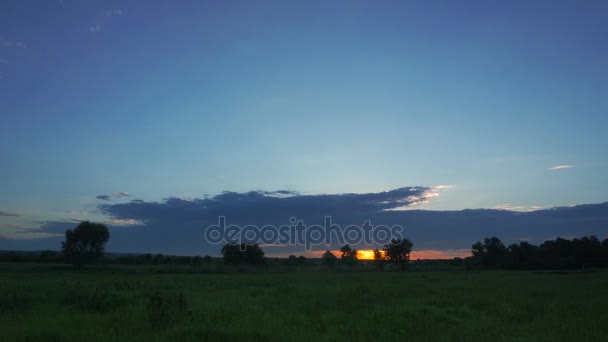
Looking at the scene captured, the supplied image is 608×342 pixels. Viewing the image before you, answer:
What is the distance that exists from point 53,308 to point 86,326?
228 inches

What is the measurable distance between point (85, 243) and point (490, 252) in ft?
338

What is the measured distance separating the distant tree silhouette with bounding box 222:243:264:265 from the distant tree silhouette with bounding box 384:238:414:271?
128 feet

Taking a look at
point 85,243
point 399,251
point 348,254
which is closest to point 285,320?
Answer: point 85,243

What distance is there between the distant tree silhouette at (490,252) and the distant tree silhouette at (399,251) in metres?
18.7

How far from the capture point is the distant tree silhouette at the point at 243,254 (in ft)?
380

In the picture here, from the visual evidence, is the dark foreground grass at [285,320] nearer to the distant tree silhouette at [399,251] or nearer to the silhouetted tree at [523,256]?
the silhouetted tree at [523,256]

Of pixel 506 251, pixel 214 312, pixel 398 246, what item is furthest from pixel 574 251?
pixel 214 312

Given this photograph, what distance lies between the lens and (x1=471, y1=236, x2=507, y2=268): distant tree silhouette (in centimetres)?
11000

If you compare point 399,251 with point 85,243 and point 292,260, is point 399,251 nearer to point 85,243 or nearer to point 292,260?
point 292,260

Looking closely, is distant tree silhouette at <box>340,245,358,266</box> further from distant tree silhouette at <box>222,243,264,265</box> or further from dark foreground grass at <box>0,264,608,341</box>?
dark foreground grass at <box>0,264,608,341</box>

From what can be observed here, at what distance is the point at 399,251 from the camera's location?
4877 inches

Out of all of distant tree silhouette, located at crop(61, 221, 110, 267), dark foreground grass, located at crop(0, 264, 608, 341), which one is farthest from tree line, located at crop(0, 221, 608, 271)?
dark foreground grass, located at crop(0, 264, 608, 341)

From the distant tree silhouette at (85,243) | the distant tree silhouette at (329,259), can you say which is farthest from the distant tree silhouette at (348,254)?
the distant tree silhouette at (85,243)

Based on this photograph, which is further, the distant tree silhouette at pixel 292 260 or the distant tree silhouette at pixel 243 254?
the distant tree silhouette at pixel 292 260
